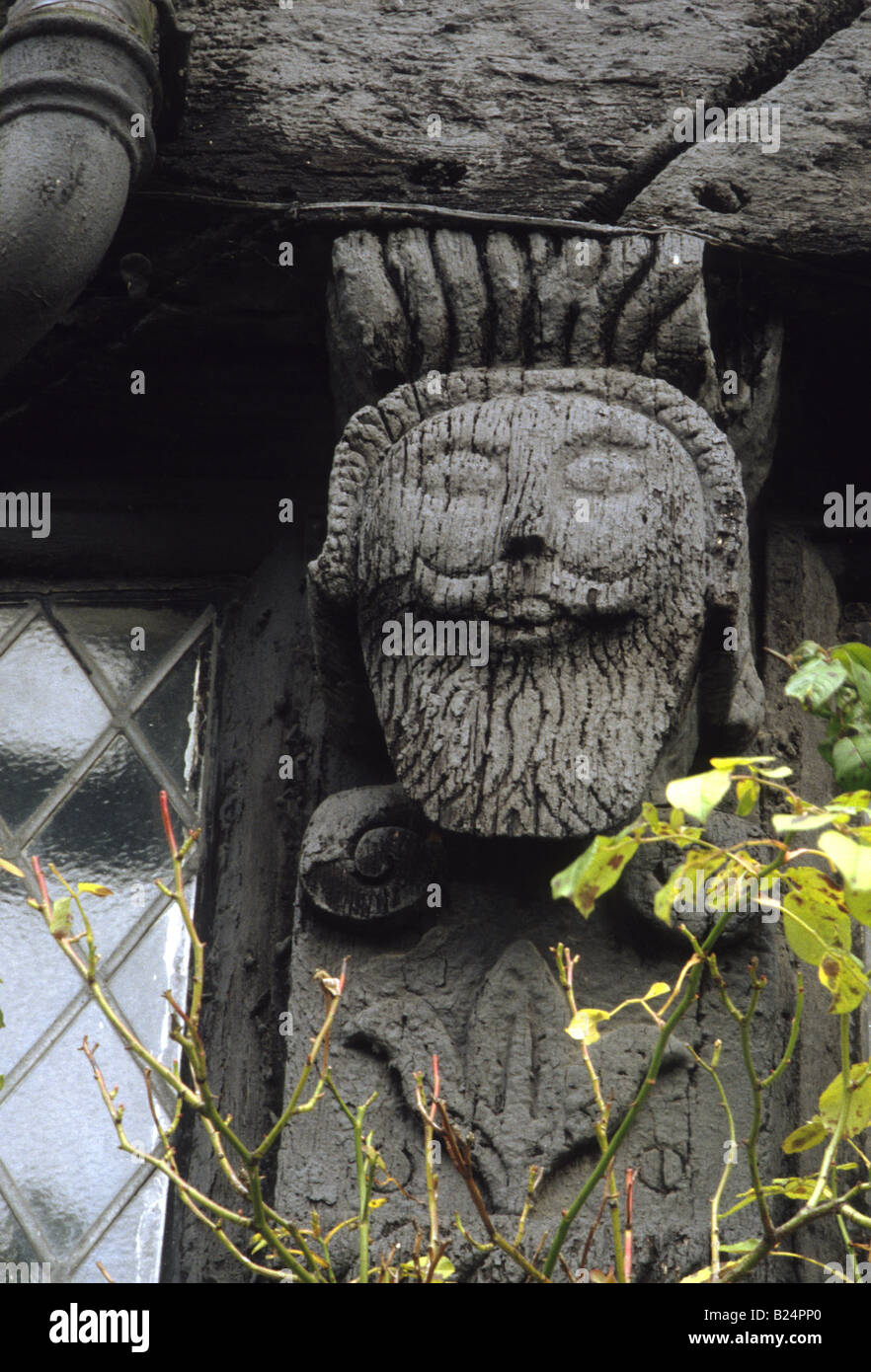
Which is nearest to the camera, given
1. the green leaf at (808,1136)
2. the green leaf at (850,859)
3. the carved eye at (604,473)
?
the green leaf at (850,859)

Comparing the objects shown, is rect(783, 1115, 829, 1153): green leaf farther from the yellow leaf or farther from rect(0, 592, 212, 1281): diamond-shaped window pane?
rect(0, 592, 212, 1281): diamond-shaped window pane

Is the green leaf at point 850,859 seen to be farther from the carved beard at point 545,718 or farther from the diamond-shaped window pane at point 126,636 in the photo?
the diamond-shaped window pane at point 126,636

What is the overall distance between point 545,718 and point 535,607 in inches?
5.2

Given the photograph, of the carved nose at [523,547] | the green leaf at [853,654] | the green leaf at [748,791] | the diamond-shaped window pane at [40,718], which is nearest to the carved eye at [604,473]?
the carved nose at [523,547]

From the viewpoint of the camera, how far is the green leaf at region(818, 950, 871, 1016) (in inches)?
58.5

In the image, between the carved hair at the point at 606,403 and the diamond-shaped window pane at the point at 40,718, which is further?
the diamond-shaped window pane at the point at 40,718

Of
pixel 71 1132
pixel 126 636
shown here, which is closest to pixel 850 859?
pixel 71 1132

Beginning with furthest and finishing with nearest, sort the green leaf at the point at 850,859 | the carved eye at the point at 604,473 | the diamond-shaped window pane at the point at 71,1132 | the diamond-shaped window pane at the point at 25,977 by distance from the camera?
1. the diamond-shaped window pane at the point at 25,977
2. the diamond-shaped window pane at the point at 71,1132
3. the carved eye at the point at 604,473
4. the green leaf at the point at 850,859

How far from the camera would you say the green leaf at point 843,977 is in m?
1.49

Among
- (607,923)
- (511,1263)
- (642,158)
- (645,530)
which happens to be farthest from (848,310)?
(511,1263)

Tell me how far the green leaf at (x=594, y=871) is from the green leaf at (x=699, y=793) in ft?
0.28

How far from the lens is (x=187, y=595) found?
2779 millimetres

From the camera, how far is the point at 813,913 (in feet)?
5.00
